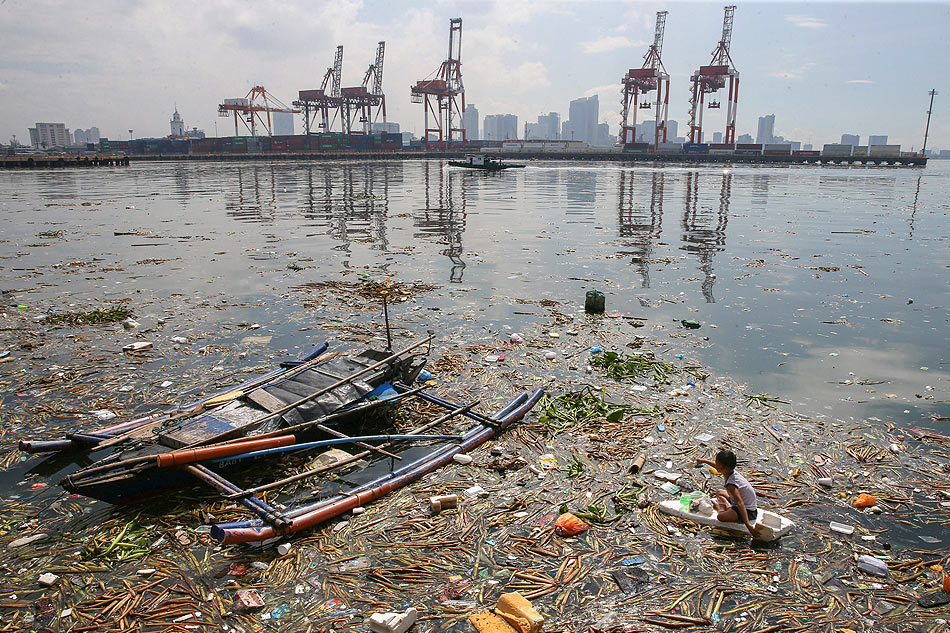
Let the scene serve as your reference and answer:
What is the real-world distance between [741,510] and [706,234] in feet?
50.8

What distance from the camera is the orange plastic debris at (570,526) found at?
449cm

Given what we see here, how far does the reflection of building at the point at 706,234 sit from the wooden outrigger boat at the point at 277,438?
6.97 metres

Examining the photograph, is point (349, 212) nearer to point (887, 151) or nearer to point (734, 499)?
point (734, 499)

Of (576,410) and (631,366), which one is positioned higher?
(631,366)

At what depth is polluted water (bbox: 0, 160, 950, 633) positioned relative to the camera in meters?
3.85

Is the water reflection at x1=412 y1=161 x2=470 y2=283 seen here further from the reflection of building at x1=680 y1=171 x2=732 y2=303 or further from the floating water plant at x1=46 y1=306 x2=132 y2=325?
the floating water plant at x1=46 y1=306 x2=132 y2=325

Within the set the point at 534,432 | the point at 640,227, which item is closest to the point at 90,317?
the point at 534,432

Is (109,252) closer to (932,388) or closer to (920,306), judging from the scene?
(932,388)

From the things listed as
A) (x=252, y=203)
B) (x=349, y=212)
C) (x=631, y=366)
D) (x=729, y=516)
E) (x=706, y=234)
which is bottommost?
(x=729, y=516)

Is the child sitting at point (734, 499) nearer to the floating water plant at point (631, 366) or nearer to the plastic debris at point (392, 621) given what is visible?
the plastic debris at point (392, 621)

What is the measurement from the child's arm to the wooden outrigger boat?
235 cm

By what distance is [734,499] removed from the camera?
449 cm

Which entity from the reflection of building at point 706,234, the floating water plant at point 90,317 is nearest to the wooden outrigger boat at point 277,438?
the floating water plant at point 90,317

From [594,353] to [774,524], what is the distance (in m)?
3.97
